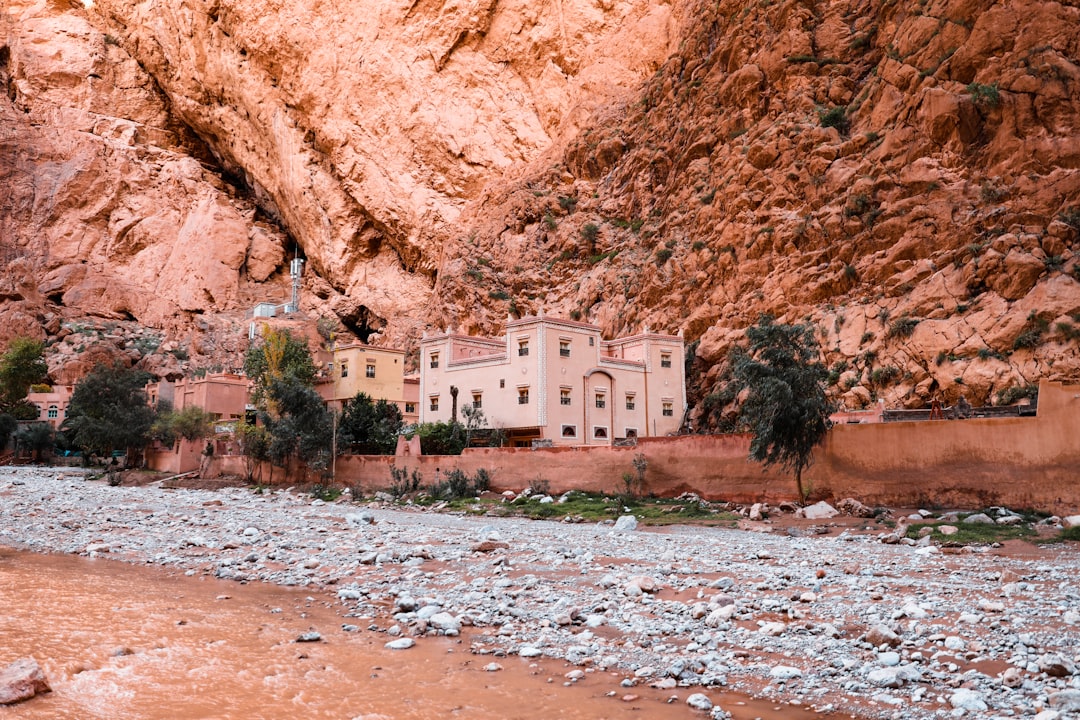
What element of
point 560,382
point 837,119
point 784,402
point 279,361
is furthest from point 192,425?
point 837,119

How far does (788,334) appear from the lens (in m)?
22.5

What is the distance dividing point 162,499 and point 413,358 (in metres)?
29.2

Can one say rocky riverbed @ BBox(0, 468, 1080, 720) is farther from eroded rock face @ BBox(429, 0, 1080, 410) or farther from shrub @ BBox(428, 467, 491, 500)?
eroded rock face @ BBox(429, 0, 1080, 410)

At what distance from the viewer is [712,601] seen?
32.6ft

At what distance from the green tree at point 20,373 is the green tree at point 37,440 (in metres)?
5.43

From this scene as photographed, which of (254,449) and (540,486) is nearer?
(540,486)

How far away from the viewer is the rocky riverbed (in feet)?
22.9

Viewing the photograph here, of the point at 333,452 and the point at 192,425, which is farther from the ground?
the point at 192,425

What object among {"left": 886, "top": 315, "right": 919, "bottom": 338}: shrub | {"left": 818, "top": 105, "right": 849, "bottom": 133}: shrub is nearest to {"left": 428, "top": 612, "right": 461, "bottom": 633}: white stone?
{"left": 886, "top": 315, "right": 919, "bottom": 338}: shrub

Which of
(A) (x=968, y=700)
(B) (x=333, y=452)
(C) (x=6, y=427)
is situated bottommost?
(A) (x=968, y=700)

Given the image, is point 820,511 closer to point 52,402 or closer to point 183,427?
point 183,427

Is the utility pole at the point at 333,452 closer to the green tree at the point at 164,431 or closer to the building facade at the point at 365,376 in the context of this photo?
Answer: the building facade at the point at 365,376

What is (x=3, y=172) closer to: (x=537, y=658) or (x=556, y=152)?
(x=556, y=152)

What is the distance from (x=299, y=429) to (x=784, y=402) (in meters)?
23.5
